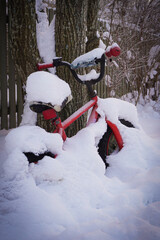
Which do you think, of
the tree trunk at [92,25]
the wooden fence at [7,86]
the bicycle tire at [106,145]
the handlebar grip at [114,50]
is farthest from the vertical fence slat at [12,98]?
the handlebar grip at [114,50]

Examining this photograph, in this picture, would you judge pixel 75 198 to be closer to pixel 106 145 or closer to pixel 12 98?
pixel 106 145

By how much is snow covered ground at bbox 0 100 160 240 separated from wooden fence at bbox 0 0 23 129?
2101 millimetres

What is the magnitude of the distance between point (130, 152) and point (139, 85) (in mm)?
3130

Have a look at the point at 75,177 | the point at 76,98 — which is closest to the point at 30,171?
the point at 75,177

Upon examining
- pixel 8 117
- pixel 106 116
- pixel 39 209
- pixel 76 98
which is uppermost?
pixel 76 98

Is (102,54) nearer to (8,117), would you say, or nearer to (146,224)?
(146,224)

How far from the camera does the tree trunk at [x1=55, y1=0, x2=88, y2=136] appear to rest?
1907 mm

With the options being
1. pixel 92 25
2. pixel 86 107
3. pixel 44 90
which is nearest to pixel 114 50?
pixel 86 107

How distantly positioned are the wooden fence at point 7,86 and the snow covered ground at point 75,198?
210 cm

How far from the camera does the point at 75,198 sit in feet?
3.61

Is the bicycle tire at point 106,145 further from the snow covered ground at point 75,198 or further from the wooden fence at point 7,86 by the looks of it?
the wooden fence at point 7,86

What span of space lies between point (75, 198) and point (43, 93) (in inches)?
27.8

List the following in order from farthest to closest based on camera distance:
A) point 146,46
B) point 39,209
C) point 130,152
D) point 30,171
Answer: point 146,46 → point 130,152 → point 30,171 → point 39,209

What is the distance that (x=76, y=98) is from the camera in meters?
2.07
